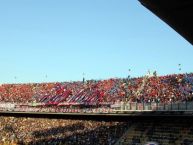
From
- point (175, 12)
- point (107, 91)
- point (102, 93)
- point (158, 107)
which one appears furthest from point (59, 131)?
point (175, 12)

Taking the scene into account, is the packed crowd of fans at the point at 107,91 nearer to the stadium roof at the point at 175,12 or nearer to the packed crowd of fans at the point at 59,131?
the packed crowd of fans at the point at 59,131

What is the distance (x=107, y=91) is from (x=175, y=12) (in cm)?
6492

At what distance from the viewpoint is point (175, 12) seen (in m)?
9.68

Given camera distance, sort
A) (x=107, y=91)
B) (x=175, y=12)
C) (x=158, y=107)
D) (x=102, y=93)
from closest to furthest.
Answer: (x=175, y=12) → (x=158, y=107) → (x=102, y=93) → (x=107, y=91)

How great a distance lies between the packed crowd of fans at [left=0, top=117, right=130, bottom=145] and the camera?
6238 cm

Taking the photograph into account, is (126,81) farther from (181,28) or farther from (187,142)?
(181,28)

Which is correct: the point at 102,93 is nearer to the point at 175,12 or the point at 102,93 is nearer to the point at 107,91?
the point at 107,91

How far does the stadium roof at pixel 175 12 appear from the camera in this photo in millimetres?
8711

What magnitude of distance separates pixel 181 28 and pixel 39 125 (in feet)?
224

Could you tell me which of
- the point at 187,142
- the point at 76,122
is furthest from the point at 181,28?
the point at 76,122

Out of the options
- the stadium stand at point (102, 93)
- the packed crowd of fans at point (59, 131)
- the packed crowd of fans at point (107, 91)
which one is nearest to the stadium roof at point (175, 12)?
the stadium stand at point (102, 93)

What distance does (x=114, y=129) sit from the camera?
63.0 metres

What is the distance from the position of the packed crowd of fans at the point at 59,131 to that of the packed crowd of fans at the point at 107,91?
3.77 m

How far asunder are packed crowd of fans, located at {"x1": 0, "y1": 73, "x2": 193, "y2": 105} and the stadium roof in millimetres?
46334
